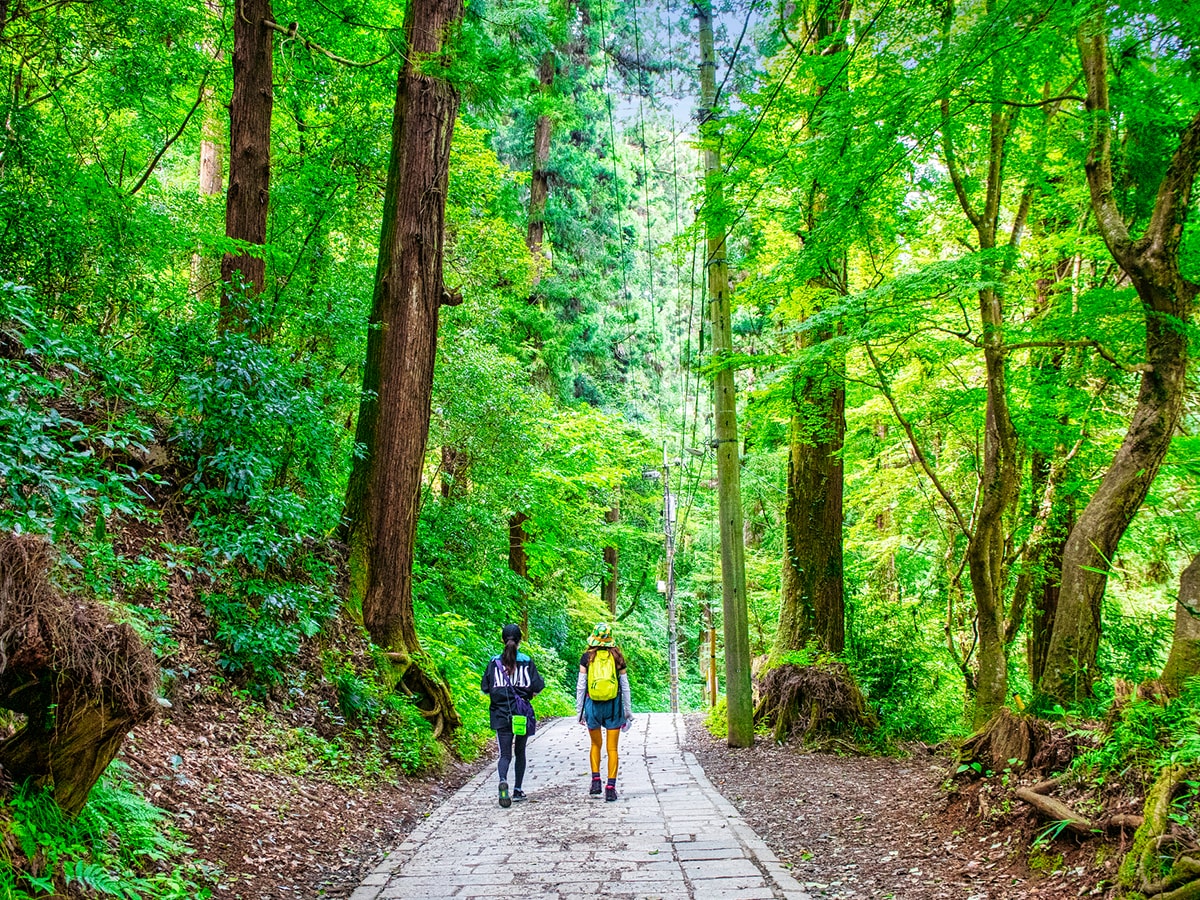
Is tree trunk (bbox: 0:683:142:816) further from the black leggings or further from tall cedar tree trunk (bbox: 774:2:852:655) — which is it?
tall cedar tree trunk (bbox: 774:2:852:655)

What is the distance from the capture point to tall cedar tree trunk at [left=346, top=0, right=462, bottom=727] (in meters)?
8.77

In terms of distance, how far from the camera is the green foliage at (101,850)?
3.02 metres

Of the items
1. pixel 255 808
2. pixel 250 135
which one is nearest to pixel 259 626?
pixel 255 808

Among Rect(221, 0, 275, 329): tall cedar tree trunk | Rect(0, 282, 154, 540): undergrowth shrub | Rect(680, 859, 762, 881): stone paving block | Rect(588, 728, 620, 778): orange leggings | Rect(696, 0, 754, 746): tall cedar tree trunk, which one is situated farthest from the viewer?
Rect(696, 0, 754, 746): tall cedar tree trunk

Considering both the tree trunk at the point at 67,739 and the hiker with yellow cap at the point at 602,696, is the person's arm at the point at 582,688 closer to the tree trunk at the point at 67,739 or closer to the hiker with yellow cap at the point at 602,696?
the hiker with yellow cap at the point at 602,696

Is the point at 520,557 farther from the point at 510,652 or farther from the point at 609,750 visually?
the point at 609,750

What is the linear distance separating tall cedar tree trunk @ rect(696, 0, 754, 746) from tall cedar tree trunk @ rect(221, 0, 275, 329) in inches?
218

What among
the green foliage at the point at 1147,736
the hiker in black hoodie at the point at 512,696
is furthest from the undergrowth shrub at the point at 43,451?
the green foliage at the point at 1147,736

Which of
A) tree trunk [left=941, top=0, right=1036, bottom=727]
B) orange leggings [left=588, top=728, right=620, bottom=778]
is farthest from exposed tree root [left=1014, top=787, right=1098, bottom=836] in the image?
orange leggings [left=588, top=728, right=620, bottom=778]

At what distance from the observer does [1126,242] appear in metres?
5.31

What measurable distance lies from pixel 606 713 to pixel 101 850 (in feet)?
15.0

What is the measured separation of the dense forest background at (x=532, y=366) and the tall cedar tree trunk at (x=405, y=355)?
0.84 ft

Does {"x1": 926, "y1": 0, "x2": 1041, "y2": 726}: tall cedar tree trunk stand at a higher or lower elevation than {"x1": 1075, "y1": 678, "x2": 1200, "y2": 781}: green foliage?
higher

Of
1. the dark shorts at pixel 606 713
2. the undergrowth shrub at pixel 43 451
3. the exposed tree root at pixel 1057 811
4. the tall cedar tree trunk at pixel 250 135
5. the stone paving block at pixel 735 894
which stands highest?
the tall cedar tree trunk at pixel 250 135
